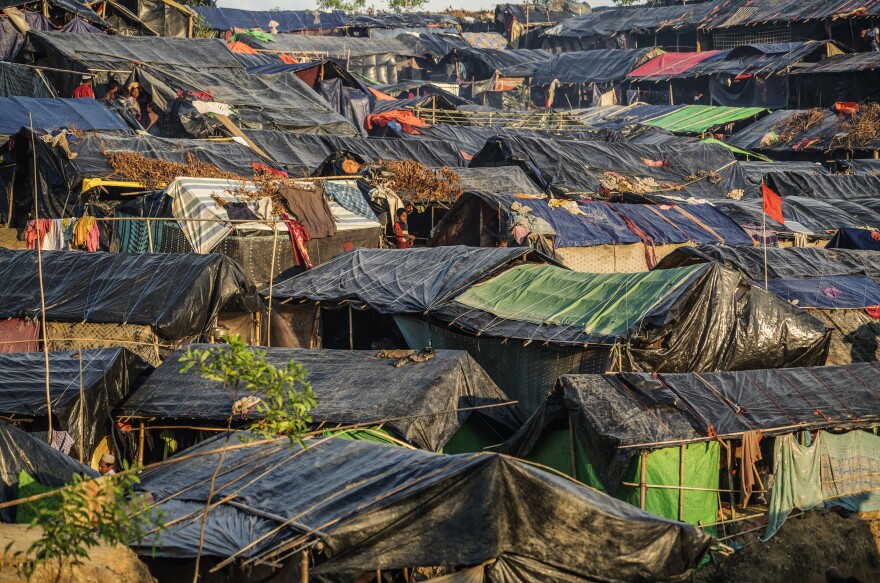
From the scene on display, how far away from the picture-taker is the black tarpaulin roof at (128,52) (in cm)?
2842

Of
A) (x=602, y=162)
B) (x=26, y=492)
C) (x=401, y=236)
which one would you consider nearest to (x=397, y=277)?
(x=401, y=236)

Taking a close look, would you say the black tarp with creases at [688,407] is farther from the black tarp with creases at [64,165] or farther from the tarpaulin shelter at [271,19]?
the tarpaulin shelter at [271,19]

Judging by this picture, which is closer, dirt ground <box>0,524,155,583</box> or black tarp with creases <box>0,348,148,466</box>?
dirt ground <box>0,524,155,583</box>

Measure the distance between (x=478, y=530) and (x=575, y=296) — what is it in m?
8.36

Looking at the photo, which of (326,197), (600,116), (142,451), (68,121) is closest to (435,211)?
(326,197)

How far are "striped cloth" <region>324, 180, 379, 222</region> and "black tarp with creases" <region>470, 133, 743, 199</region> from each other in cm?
638

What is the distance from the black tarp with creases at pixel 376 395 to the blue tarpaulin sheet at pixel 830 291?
6.84m

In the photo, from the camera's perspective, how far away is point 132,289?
15.6m

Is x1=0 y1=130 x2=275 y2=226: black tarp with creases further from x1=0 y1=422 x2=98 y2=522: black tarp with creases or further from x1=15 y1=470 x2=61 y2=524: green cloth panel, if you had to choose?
x1=15 y1=470 x2=61 y2=524: green cloth panel

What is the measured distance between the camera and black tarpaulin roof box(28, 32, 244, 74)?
2842 cm

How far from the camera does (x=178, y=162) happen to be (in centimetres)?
2198

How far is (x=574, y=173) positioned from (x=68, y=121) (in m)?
12.2

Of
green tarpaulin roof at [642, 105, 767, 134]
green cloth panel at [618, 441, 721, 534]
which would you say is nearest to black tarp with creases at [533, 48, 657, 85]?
green tarpaulin roof at [642, 105, 767, 134]

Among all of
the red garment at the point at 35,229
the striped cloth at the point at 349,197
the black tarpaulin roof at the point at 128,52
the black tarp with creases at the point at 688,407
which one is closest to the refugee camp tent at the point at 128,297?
the red garment at the point at 35,229
